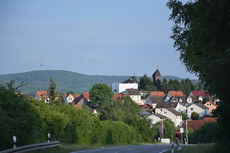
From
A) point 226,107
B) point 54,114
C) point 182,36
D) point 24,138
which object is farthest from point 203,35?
point 54,114

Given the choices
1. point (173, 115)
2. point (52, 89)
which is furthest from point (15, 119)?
point (173, 115)

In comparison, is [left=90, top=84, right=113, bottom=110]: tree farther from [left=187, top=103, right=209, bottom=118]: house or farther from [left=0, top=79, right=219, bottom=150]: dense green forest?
[left=0, top=79, right=219, bottom=150]: dense green forest

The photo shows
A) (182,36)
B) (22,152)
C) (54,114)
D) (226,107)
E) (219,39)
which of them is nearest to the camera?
(219,39)

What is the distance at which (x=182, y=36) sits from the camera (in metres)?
25.5

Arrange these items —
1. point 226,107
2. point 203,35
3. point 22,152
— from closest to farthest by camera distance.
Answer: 1. point 203,35
2. point 226,107
3. point 22,152

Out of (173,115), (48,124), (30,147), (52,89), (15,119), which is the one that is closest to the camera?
(30,147)

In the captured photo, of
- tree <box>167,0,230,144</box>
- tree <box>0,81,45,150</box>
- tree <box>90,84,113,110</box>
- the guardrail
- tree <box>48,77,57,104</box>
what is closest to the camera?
tree <box>167,0,230,144</box>

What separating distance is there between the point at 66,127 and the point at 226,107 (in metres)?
21.4

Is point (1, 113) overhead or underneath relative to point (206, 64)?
underneath

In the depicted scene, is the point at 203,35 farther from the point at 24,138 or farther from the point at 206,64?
the point at 24,138

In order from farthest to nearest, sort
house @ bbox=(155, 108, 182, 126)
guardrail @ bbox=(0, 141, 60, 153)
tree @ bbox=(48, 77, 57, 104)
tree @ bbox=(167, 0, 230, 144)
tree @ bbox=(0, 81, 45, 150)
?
house @ bbox=(155, 108, 182, 126) < tree @ bbox=(48, 77, 57, 104) < tree @ bbox=(0, 81, 45, 150) < guardrail @ bbox=(0, 141, 60, 153) < tree @ bbox=(167, 0, 230, 144)

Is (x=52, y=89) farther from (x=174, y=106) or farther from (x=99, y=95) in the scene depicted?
(x=174, y=106)

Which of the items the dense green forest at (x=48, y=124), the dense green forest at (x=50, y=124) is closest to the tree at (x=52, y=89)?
the dense green forest at (x=50, y=124)

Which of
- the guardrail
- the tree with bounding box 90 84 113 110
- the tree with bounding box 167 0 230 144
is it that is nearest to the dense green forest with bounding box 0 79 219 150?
the guardrail
